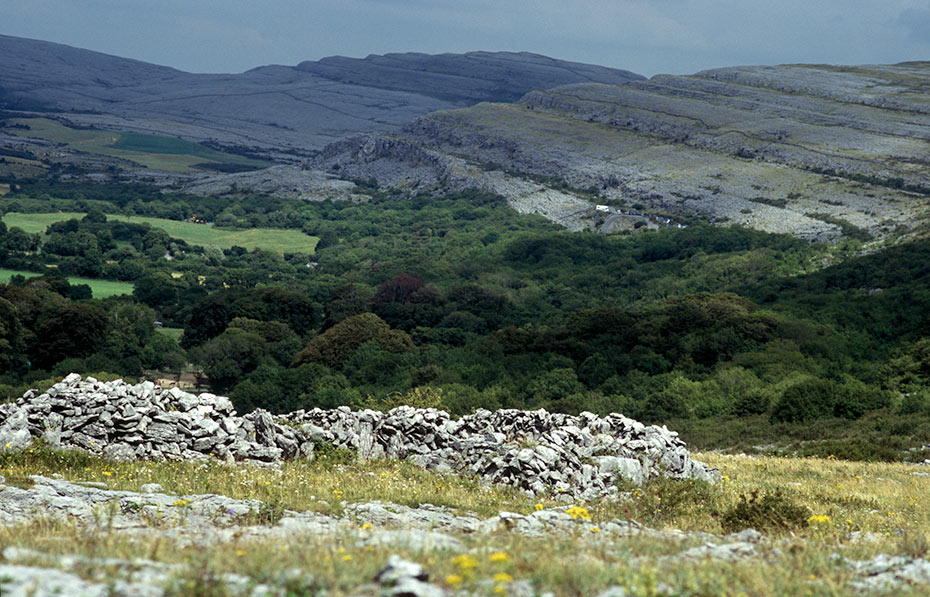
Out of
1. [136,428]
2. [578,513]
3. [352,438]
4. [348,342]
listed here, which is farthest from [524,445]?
[348,342]

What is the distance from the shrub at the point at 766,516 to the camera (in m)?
16.8

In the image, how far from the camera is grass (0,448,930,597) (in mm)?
9672

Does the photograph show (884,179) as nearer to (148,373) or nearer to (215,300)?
(215,300)

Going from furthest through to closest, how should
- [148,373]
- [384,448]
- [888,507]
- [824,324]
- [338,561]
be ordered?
[148,373] < [824,324] < [384,448] < [888,507] < [338,561]

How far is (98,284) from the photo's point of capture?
14812 centimetres

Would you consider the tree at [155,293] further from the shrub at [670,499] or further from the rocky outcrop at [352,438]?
the shrub at [670,499]

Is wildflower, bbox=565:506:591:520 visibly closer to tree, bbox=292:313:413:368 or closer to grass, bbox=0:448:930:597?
grass, bbox=0:448:930:597

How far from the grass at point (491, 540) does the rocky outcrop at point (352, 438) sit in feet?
3.27

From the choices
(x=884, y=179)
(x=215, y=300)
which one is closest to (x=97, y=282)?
(x=215, y=300)

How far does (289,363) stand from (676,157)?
117150mm

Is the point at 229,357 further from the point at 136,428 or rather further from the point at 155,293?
the point at 136,428

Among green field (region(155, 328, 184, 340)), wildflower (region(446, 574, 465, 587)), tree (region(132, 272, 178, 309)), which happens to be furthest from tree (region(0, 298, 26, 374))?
wildflower (region(446, 574, 465, 587))

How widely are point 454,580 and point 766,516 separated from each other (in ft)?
33.1

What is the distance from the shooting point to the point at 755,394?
50.7 metres
